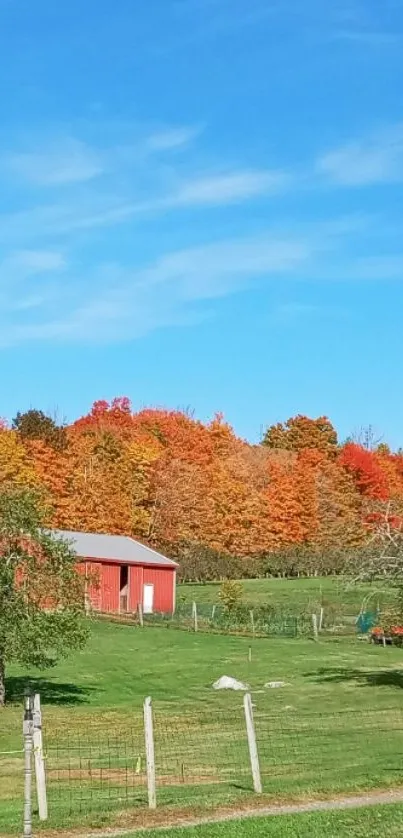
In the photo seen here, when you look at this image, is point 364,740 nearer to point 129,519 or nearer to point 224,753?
point 224,753

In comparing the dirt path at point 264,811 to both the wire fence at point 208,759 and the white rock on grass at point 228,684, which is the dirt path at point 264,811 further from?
the white rock on grass at point 228,684

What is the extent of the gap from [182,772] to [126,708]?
1066 centimetres

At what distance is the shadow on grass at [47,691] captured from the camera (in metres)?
29.7

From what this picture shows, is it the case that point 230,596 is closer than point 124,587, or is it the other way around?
point 230,596

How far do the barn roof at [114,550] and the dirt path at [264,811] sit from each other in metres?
44.4

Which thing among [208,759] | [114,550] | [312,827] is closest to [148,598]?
[114,550]

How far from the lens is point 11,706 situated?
28000 millimetres

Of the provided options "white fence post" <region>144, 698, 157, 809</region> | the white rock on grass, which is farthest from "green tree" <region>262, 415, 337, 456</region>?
"white fence post" <region>144, 698, 157, 809</region>

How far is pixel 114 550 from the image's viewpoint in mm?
60719

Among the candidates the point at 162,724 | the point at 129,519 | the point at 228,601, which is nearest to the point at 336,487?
the point at 129,519

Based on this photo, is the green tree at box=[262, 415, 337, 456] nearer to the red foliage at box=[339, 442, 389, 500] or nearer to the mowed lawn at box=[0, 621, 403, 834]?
the red foliage at box=[339, 442, 389, 500]

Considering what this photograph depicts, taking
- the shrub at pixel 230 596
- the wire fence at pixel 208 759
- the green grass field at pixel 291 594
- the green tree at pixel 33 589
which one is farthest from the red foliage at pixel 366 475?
the green tree at pixel 33 589

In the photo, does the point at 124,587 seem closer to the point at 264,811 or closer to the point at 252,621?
the point at 252,621

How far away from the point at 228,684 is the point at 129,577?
27.4 metres
